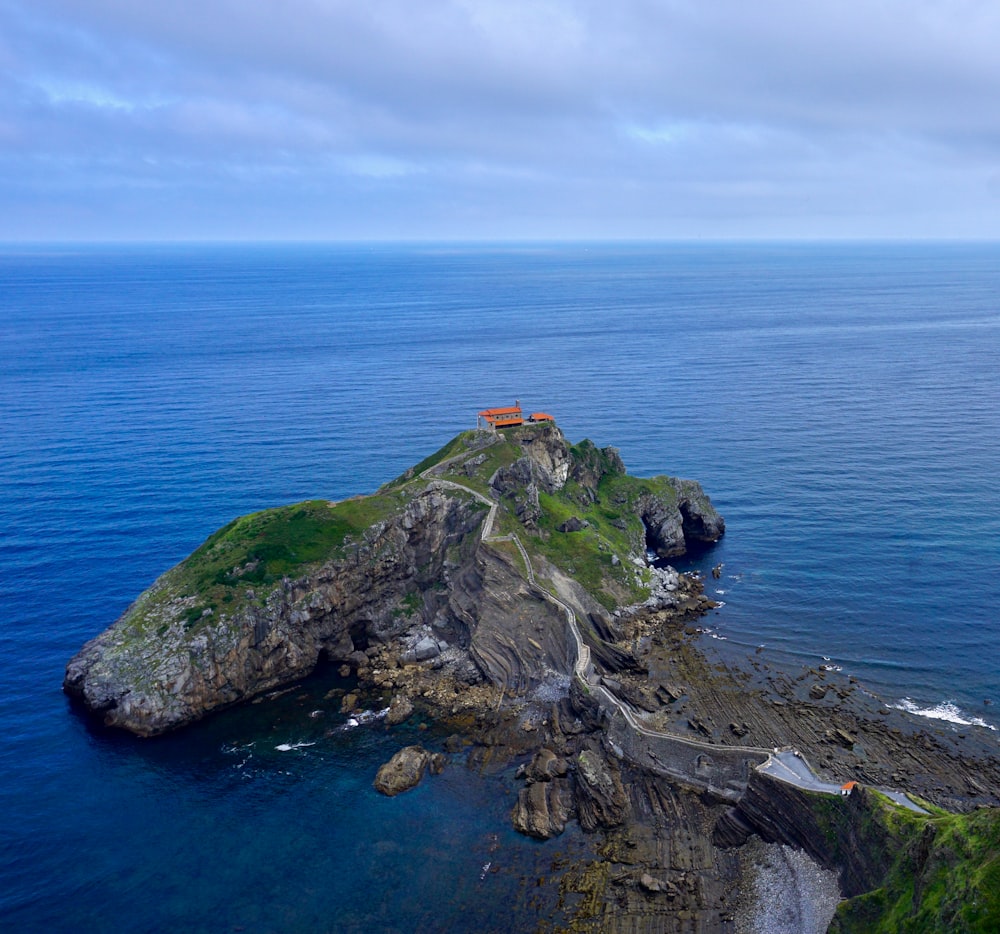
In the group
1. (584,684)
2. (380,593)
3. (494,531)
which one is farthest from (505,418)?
(584,684)

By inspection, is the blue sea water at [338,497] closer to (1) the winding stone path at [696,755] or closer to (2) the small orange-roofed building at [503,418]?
(1) the winding stone path at [696,755]

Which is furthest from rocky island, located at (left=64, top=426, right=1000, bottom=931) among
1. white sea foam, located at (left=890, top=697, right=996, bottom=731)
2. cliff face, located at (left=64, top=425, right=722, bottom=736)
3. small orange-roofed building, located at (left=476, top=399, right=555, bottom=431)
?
white sea foam, located at (left=890, top=697, right=996, bottom=731)

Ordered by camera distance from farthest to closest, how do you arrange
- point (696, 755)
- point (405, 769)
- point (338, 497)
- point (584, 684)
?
point (338, 497) < point (584, 684) < point (405, 769) < point (696, 755)

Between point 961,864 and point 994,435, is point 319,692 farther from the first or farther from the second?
point 994,435

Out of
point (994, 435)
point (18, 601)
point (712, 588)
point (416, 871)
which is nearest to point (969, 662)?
point (712, 588)

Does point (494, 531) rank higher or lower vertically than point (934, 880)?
higher

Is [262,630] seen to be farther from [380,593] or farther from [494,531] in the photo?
[494,531]

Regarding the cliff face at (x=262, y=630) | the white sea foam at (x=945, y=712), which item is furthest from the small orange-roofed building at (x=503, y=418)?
the white sea foam at (x=945, y=712)
